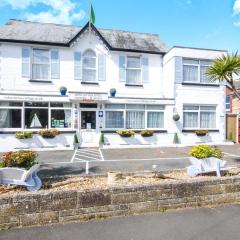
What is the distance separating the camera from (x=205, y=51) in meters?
18.0

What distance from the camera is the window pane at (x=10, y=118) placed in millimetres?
15602

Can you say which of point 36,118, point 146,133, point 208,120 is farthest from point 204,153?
point 208,120

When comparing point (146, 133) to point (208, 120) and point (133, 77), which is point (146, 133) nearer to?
point (133, 77)

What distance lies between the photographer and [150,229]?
4418 mm

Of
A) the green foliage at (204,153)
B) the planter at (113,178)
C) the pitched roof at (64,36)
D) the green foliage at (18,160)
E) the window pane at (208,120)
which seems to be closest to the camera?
the green foliage at (18,160)

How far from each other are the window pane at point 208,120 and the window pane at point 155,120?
317 centimetres

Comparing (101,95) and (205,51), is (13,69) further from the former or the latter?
(205,51)

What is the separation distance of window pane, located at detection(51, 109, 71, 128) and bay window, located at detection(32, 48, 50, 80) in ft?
8.43

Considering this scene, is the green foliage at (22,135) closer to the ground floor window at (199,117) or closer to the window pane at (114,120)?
the window pane at (114,120)

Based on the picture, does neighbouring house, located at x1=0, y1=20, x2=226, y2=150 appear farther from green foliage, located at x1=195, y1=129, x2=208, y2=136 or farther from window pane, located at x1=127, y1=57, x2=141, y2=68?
green foliage, located at x1=195, y1=129, x2=208, y2=136

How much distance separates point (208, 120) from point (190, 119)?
5.18 feet

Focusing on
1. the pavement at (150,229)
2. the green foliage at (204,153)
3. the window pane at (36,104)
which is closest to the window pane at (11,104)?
the window pane at (36,104)

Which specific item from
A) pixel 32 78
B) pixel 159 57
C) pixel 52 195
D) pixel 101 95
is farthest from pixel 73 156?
pixel 159 57

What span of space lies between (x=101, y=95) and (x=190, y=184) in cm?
1156
